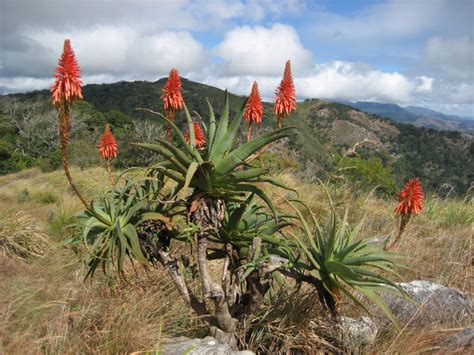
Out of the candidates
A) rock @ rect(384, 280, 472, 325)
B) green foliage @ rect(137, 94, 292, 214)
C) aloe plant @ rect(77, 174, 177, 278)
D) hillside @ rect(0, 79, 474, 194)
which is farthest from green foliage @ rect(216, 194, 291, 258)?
rock @ rect(384, 280, 472, 325)

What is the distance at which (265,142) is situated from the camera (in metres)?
2.01

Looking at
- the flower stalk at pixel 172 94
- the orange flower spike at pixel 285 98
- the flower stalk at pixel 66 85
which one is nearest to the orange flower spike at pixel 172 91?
the flower stalk at pixel 172 94

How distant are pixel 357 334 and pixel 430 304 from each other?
1257 millimetres

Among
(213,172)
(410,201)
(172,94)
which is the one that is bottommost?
(410,201)

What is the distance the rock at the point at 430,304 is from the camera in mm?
3572

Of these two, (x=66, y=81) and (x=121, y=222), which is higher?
(x=66, y=81)

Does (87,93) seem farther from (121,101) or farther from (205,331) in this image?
(205,331)

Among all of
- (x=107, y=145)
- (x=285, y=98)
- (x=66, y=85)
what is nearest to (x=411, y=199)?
(x=285, y=98)

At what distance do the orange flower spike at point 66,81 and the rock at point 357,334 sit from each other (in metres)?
2.47

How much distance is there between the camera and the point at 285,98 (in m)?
4.30

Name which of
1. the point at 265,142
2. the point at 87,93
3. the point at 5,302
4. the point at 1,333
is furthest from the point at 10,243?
the point at 87,93

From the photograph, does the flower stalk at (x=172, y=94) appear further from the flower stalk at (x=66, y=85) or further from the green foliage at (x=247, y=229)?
the green foliage at (x=247, y=229)

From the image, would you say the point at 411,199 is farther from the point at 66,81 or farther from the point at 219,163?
the point at 66,81

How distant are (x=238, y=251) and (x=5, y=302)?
2.00 metres
